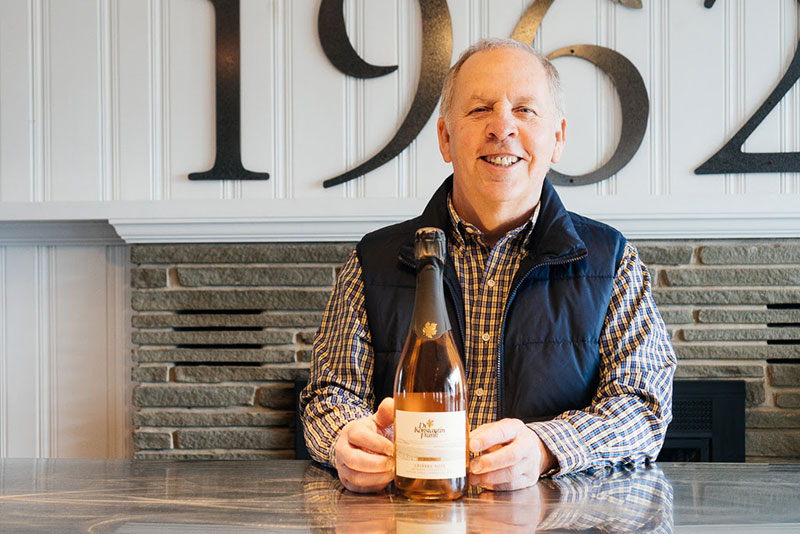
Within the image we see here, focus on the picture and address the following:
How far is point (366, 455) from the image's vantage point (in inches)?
32.7

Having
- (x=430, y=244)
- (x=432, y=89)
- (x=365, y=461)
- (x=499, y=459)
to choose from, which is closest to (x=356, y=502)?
(x=365, y=461)

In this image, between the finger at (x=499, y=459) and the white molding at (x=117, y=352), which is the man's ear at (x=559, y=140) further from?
the white molding at (x=117, y=352)

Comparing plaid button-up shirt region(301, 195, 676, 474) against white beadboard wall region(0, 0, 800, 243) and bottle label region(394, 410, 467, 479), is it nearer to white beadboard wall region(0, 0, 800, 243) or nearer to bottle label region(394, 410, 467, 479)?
bottle label region(394, 410, 467, 479)

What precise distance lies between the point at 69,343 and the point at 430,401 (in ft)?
7.10

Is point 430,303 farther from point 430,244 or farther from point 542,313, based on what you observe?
point 542,313

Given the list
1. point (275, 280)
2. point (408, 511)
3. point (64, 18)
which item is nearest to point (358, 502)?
point (408, 511)

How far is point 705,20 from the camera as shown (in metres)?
2.37

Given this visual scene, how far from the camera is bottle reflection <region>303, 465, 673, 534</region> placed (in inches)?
26.1

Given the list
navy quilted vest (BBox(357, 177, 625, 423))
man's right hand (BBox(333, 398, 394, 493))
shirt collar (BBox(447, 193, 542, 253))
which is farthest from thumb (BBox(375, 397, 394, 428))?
shirt collar (BBox(447, 193, 542, 253))

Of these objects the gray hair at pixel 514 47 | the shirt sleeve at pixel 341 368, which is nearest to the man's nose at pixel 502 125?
the gray hair at pixel 514 47

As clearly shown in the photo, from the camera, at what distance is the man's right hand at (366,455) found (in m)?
0.82

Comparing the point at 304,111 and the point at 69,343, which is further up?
the point at 304,111

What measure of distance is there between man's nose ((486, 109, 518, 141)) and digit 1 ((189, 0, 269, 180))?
1.31m

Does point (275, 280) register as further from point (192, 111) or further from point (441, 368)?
point (441, 368)
